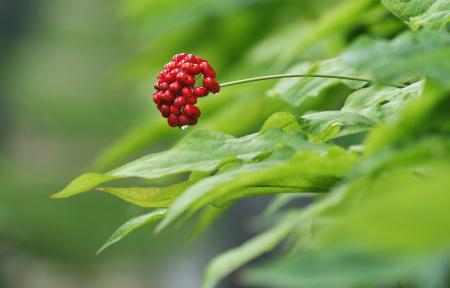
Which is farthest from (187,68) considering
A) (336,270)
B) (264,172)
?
(336,270)

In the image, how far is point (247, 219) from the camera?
3.42 metres

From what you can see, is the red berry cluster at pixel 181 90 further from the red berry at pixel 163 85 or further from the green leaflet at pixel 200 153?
the green leaflet at pixel 200 153

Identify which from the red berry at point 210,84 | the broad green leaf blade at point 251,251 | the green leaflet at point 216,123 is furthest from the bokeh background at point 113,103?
the broad green leaf blade at point 251,251

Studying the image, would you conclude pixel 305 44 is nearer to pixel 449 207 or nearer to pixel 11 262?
pixel 449 207

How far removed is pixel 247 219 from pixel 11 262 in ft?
6.33

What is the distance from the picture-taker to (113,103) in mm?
8492

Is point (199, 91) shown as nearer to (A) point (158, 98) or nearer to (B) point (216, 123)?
(A) point (158, 98)

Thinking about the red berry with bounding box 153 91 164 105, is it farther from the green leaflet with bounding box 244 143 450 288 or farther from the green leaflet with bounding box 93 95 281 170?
the green leaflet with bounding box 244 143 450 288

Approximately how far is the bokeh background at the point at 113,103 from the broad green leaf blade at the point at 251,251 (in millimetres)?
556

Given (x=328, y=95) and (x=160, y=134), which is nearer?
(x=328, y=95)

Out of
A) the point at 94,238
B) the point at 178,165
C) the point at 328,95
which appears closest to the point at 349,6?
the point at 328,95

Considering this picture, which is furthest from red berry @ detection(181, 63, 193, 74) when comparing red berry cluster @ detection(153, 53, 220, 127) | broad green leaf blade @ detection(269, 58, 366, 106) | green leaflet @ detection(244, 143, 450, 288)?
green leaflet @ detection(244, 143, 450, 288)

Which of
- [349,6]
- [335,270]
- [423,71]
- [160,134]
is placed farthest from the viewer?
[160,134]

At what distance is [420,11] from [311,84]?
6.3 inches
